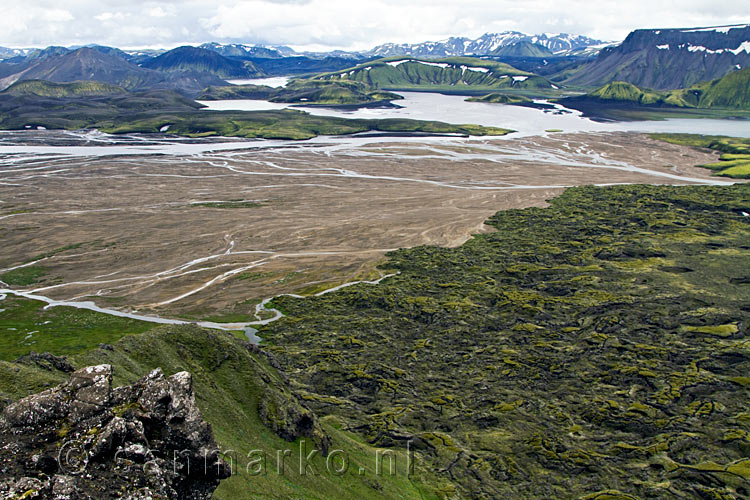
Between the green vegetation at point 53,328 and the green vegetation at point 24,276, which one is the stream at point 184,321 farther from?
the green vegetation at point 24,276

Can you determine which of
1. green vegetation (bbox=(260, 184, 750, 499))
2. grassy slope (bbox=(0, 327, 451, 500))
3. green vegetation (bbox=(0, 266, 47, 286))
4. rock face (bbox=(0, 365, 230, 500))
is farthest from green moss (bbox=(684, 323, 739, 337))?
green vegetation (bbox=(0, 266, 47, 286))

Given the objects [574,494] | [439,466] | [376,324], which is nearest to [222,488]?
[439,466]

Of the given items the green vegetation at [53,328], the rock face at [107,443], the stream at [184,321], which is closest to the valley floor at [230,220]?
the stream at [184,321]

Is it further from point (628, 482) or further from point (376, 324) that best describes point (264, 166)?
point (628, 482)

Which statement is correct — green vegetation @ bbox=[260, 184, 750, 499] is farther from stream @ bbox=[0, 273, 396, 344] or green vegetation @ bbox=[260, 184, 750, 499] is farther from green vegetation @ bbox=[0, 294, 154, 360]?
green vegetation @ bbox=[0, 294, 154, 360]

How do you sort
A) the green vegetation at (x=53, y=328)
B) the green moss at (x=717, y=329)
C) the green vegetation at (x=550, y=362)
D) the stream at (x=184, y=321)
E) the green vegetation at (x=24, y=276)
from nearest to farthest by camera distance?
the green vegetation at (x=550, y=362), the green vegetation at (x=53, y=328), the green moss at (x=717, y=329), the stream at (x=184, y=321), the green vegetation at (x=24, y=276)
